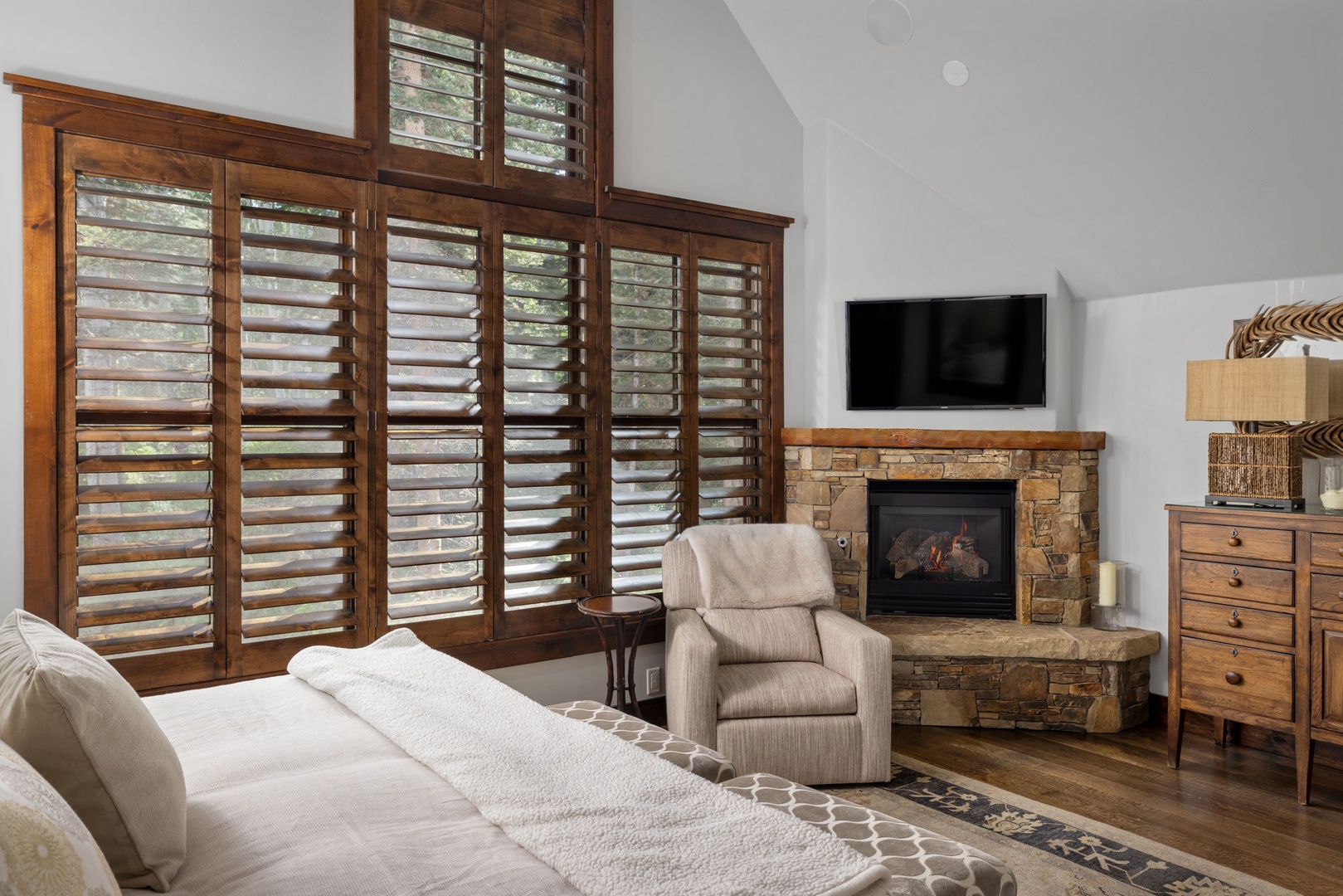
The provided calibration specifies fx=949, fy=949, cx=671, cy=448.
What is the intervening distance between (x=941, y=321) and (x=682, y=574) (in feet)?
6.01

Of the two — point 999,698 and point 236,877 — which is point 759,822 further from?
point 999,698

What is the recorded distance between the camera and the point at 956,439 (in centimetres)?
455

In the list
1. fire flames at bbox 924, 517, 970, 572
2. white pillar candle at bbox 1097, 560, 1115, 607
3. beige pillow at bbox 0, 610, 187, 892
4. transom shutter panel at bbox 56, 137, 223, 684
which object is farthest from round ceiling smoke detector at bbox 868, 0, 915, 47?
beige pillow at bbox 0, 610, 187, 892

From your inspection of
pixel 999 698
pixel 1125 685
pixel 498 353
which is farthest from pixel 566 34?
pixel 1125 685

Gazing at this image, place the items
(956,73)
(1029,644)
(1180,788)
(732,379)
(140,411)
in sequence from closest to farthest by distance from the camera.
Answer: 1. (140,411)
2. (1180,788)
3. (956,73)
4. (1029,644)
5. (732,379)

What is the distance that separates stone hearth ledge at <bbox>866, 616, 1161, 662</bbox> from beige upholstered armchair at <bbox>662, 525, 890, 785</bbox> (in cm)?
51

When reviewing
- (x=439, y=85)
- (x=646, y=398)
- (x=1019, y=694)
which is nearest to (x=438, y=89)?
(x=439, y=85)

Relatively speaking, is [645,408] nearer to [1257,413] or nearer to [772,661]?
[772,661]

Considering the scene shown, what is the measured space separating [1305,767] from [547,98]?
3.90 meters

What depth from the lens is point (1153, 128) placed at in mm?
3744

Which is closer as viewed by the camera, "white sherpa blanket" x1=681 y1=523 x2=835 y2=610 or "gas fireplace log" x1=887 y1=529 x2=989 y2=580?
"white sherpa blanket" x1=681 y1=523 x2=835 y2=610

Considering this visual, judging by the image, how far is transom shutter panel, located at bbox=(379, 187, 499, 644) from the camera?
11.9ft

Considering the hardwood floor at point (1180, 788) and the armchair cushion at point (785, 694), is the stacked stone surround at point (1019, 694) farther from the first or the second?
the armchair cushion at point (785, 694)

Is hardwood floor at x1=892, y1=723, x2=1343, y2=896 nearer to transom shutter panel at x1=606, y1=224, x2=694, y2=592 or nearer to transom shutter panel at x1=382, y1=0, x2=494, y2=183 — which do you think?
transom shutter panel at x1=606, y1=224, x2=694, y2=592
